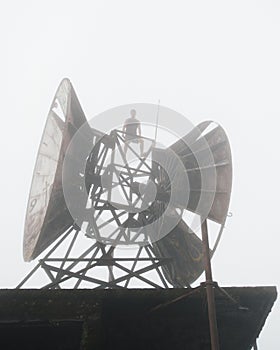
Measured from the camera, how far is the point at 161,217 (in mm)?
9742

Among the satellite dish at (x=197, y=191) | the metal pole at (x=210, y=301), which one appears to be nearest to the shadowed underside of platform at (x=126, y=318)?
the metal pole at (x=210, y=301)

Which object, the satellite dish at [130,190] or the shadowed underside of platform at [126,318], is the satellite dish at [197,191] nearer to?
the satellite dish at [130,190]

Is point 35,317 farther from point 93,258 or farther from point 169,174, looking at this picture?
point 169,174

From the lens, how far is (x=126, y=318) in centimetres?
636

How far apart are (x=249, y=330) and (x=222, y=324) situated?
67 cm

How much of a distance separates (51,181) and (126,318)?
3.73m

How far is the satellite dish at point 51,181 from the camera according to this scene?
8047 millimetres

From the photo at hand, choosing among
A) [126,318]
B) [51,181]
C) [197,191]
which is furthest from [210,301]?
[51,181]

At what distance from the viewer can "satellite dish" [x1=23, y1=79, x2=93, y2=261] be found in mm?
8047

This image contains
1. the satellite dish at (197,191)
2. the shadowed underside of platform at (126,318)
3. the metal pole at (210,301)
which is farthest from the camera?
the satellite dish at (197,191)

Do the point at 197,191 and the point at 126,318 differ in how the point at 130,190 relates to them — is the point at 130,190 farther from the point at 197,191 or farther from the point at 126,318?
the point at 126,318

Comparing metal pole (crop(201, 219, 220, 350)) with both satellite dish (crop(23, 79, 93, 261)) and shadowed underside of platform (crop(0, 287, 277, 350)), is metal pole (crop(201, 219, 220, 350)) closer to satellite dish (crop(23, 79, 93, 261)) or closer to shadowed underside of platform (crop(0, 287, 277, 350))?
shadowed underside of platform (crop(0, 287, 277, 350))

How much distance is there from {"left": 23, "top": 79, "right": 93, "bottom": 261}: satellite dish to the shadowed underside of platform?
2.14 meters

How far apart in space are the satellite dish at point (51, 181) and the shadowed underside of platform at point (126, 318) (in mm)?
2135
